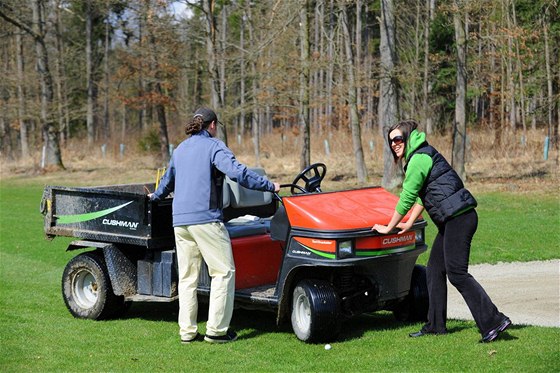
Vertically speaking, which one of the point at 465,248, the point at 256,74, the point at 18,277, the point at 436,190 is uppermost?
the point at 256,74

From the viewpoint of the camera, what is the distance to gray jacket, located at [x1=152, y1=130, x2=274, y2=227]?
7480mm

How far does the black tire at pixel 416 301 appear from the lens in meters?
8.28

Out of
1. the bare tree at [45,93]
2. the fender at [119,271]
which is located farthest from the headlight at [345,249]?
the bare tree at [45,93]

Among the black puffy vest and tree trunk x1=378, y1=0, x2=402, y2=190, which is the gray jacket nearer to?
the black puffy vest

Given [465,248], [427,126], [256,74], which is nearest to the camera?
[465,248]

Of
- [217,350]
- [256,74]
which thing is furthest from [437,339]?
[256,74]

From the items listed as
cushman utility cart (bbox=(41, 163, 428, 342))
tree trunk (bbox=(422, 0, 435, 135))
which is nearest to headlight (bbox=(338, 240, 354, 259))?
cushman utility cart (bbox=(41, 163, 428, 342))

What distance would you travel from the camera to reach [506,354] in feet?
22.0

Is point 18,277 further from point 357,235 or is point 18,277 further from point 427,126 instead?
point 427,126

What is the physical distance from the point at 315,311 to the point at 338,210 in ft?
3.07

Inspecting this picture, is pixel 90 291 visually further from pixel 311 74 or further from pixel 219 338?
pixel 311 74

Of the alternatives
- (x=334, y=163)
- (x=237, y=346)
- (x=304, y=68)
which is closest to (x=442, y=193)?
(x=237, y=346)

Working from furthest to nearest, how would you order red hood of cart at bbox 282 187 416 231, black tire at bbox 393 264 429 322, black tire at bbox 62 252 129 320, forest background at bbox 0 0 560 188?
forest background at bbox 0 0 560 188, black tire at bbox 62 252 129 320, black tire at bbox 393 264 429 322, red hood of cart at bbox 282 187 416 231

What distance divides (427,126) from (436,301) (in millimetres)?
30917
